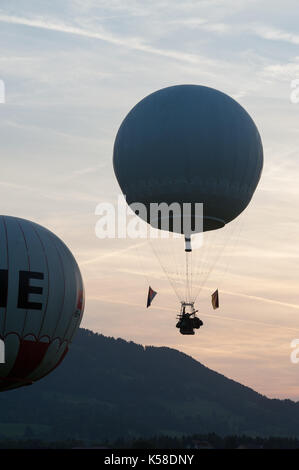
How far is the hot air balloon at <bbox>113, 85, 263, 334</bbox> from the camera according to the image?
4341cm

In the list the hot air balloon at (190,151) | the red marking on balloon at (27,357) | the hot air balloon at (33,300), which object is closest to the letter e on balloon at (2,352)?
the hot air balloon at (33,300)

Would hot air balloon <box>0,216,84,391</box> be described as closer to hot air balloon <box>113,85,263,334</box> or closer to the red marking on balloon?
the red marking on balloon

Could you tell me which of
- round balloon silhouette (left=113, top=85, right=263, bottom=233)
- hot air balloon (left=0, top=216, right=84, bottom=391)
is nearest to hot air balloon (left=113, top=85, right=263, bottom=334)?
round balloon silhouette (left=113, top=85, right=263, bottom=233)

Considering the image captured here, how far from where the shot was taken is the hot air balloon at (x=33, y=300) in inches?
1642

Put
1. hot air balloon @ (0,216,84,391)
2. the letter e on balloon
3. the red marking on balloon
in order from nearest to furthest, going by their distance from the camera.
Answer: the letter e on balloon < hot air balloon @ (0,216,84,391) < the red marking on balloon

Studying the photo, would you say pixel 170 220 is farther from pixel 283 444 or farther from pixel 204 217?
pixel 283 444

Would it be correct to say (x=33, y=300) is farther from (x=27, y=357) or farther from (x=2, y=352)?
(x=2, y=352)

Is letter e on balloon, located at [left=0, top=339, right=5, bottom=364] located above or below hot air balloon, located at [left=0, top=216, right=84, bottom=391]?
below

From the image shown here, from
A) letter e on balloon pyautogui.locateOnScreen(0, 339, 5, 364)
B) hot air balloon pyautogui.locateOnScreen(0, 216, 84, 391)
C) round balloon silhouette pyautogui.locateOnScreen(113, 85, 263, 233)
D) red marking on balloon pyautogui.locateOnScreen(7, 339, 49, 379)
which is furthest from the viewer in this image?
round balloon silhouette pyautogui.locateOnScreen(113, 85, 263, 233)

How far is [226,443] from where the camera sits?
504 ft

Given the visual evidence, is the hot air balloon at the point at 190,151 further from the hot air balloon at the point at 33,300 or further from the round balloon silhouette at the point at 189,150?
the hot air balloon at the point at 33,300

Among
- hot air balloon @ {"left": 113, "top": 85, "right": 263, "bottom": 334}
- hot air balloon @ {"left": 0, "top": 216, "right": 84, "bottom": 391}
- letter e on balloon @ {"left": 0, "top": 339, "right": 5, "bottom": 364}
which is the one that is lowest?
letter e on balloon @ {"left": 0, "top": 339, "right": 5, "bottom": 364}

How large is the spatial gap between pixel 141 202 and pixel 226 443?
11504 cm

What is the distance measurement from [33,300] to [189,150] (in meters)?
9.92
